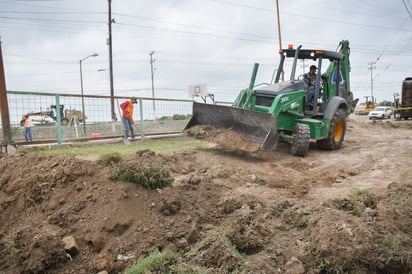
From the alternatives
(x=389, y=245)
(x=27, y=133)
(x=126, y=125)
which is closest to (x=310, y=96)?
(x=126, y=125)

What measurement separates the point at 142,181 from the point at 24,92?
6668 mm

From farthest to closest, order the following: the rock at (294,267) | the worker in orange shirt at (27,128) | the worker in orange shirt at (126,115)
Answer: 1. the worker in orange shirt at (126,115)
2. the worker in orange shirt at (27,128)
3. the rock at (294,267)

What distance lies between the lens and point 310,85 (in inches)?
382

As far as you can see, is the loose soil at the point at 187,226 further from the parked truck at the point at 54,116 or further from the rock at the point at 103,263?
the parked truck at the point at 54,116

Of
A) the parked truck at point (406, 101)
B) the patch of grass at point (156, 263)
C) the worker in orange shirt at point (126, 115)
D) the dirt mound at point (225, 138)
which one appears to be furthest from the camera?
the parked truck at point (406, 101)

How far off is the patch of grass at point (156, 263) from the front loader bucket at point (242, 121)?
4840mm

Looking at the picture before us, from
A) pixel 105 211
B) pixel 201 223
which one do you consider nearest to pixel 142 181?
pixel 105 211

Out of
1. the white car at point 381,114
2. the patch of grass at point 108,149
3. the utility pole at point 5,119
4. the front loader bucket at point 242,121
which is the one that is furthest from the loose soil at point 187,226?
the white car at point 381,114

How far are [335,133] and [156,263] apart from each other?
8736mm

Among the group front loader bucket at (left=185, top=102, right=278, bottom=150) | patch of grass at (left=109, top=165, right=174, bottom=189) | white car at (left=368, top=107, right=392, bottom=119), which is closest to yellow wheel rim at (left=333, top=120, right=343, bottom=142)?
front loader bucket at (left=185, top=102, right=278, bottom=150)

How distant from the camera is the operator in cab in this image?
955 centimetres

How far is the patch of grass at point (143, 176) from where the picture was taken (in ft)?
13.4

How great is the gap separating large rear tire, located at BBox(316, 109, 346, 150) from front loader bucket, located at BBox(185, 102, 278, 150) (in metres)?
2.88

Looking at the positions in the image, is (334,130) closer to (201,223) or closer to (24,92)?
(201,223)
